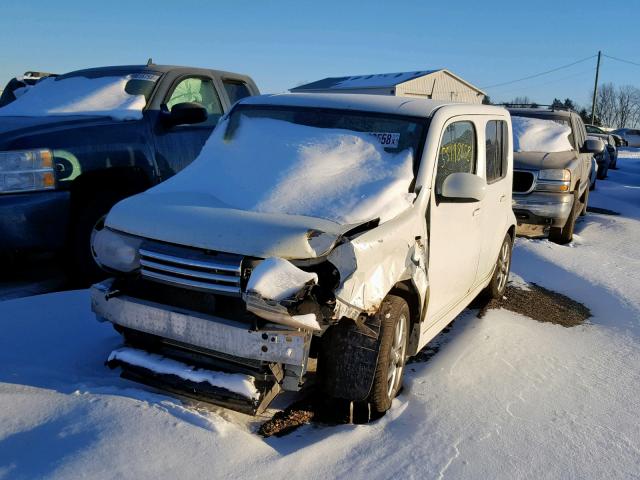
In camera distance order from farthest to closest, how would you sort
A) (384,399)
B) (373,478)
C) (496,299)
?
(496,299) < (384,399) < (373,478)

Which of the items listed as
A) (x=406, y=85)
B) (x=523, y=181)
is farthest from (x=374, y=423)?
(x=406, y=85)

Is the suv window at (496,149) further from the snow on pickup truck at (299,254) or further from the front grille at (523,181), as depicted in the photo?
the front grille at (523,181)

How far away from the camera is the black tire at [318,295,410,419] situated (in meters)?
3.18

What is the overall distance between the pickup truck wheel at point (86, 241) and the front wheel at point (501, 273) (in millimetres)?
3566

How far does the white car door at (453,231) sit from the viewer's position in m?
3.86

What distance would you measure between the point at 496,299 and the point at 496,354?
5.29 feet

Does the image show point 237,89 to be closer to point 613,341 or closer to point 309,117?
point 309,117

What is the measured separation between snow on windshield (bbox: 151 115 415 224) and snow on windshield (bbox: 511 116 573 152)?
598 centimetres

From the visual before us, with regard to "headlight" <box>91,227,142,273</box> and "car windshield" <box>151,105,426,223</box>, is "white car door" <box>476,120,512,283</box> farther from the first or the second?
"headlight" <box>91,227,142,273</box>

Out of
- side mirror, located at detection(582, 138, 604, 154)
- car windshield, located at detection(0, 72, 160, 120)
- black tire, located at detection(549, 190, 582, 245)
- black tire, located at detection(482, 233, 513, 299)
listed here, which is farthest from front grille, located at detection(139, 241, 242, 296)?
side mirror, located at detection(582, 138, 604, 154)

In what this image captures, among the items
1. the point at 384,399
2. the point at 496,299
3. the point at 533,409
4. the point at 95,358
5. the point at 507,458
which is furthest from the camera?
the point at 496,299

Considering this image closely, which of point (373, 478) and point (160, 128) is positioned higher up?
point (160, 128)

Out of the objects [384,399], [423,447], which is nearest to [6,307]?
[384,399]

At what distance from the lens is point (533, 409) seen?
11.8ft
